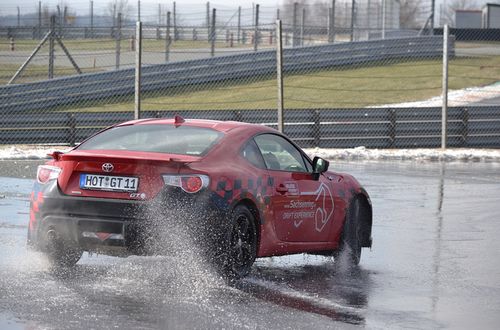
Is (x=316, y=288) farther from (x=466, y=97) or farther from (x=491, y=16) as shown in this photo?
(x=491, y=16)

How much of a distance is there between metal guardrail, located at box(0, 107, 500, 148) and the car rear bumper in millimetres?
13376

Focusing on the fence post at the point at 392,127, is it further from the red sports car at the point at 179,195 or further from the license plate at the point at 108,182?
the license plate at the point at 108,182

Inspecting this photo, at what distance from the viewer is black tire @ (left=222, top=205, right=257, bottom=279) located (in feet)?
28.5

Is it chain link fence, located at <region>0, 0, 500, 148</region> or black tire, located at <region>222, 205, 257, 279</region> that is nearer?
black tire, located at <region>222, 205, 257, 279</region>

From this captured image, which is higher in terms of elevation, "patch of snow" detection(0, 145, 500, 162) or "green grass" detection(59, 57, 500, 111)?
"green grass" detection(59, 57, 500, 111)

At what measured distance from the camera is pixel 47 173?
29.7 feet

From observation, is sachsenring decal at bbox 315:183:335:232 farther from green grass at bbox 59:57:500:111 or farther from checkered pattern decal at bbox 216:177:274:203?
green grass at bbox 59:57:500:111

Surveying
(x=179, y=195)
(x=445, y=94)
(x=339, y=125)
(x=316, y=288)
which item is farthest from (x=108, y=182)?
(x=339, y=125)

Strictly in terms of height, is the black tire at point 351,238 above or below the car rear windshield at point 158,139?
below

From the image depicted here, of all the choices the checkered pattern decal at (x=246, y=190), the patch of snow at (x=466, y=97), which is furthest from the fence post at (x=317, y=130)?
the checkered pattern decal at (x=246, y=190)

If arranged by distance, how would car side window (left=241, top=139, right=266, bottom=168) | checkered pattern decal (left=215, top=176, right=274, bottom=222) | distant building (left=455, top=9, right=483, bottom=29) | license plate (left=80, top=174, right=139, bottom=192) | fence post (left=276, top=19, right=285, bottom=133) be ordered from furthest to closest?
distant building (left=455, top=9, right=483, bottom=29) < fence post (left=276, top=19, right=285, bottom=133) < car side window (left=241, top=139, right=266, bottom=168) < checkered pattern decal (left=215, top=176, right=274, bottom=222) < license plate (left=80, top=174, right=139, bottom=192)

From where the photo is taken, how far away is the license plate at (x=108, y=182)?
28.0 feet

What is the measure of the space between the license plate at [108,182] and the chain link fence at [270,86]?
11.6 metres

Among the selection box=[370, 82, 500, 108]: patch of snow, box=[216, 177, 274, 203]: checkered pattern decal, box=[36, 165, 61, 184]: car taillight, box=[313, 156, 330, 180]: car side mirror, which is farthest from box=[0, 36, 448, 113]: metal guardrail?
box=[216, 177, 274, 203]: checkered pattern decal
